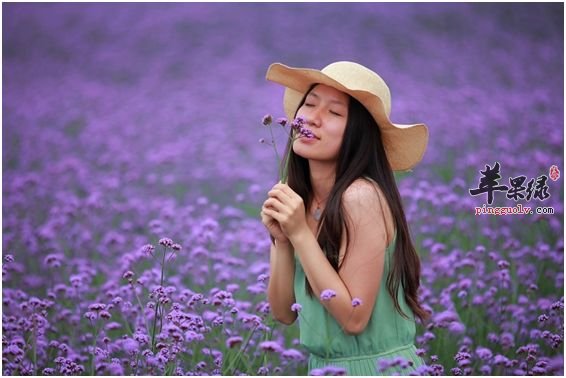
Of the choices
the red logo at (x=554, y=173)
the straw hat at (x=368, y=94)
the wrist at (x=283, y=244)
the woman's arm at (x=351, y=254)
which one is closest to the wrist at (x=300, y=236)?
the woman's arm at (x=351, y=254)

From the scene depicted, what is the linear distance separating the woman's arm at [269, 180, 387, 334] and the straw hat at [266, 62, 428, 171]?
0.23 metres

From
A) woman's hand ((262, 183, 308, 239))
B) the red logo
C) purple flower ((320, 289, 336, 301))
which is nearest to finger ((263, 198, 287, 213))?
woman's hand ((262, 183, 308, 239))

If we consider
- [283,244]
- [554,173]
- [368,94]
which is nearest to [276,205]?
[283,244]

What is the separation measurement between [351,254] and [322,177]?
292 mm

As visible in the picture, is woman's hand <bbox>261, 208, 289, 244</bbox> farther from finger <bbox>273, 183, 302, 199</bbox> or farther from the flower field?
the flower field

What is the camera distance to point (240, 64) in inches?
372

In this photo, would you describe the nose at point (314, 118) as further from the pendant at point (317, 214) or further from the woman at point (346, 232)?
the pendant at point (317, 214)

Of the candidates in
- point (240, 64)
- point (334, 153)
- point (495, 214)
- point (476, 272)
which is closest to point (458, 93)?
point (240, 64)

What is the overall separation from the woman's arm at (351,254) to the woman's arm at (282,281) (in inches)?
6.4

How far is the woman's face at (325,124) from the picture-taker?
2.22m

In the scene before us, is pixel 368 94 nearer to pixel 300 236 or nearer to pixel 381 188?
pixel 381 188

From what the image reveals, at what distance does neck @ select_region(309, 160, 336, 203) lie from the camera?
7.55 ft

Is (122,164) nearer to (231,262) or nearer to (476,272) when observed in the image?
(231,262)

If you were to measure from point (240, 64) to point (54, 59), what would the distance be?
2.10 m
